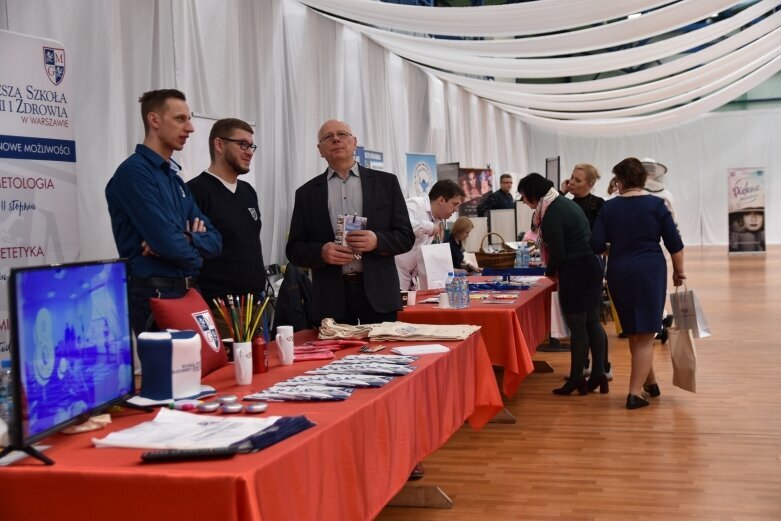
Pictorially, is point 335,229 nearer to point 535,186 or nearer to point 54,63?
point 54,63

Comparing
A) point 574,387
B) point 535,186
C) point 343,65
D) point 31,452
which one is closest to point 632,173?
point 535,186

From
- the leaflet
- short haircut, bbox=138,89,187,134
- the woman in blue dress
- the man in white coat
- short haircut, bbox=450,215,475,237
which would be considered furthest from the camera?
short haircut, bbox=450,215,475,237

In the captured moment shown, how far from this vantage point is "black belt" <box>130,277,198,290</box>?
2.87 meters

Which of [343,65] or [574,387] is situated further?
[343,65]

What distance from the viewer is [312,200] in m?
3.48

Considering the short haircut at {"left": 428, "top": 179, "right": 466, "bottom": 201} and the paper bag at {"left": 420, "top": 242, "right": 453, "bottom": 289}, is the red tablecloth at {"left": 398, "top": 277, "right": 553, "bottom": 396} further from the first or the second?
the short haircut at {"left": 428, "top": 179, "right": 466, "bottom": 201}

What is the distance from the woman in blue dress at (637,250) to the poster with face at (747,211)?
1459cm

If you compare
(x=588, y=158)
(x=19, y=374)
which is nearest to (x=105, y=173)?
(x=19, y=374)

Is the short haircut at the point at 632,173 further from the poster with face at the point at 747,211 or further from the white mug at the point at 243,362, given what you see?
the poster with face at the point at 747,211

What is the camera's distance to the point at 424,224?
206 inches

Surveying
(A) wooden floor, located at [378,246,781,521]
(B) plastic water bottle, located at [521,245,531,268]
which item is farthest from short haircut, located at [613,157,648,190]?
(B) plastic water bottle, located at [521,245,531,268]

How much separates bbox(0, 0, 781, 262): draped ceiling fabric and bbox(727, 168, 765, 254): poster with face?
379cm

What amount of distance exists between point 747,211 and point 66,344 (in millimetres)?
18571

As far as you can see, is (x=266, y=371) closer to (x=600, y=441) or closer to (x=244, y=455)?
(x=244, y=455)
